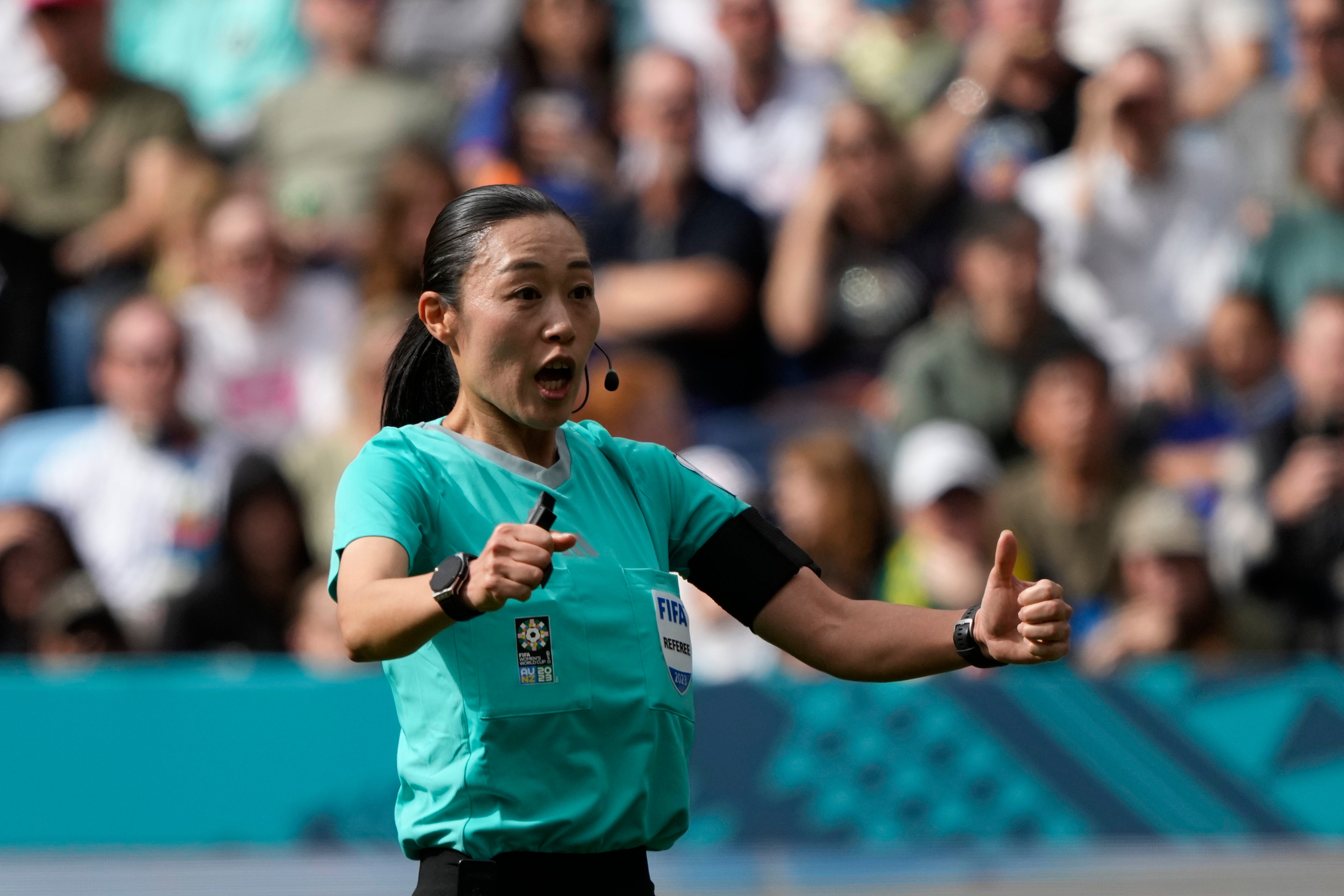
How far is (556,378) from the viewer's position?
2.56 meters

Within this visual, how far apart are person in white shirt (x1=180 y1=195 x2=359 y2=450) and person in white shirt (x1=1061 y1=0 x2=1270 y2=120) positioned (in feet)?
12.7

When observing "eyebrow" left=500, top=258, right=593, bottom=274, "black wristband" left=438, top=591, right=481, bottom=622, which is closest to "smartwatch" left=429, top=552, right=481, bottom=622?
"black wristband" left=438, top=591, right=481, bottom=622

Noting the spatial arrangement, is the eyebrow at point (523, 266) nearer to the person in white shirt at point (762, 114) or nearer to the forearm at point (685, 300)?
the forearm at point (685, 300)

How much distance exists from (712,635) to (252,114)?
4.49m

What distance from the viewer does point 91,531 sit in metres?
8.16

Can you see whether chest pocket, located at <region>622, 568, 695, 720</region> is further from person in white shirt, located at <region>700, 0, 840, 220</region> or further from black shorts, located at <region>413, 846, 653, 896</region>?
person in white shirt, located at <region>700, 0, 840, 220</region>

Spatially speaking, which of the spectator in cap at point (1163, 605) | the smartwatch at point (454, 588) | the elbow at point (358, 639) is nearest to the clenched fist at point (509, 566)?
the smartwatch at point (454, 588)

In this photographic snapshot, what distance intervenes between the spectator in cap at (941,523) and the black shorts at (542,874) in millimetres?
4461

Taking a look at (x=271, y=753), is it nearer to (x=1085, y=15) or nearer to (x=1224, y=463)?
(x=1224, y=463)

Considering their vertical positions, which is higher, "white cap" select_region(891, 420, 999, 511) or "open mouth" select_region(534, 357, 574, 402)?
"open mouth" select_region(534, 357, 574, 402)

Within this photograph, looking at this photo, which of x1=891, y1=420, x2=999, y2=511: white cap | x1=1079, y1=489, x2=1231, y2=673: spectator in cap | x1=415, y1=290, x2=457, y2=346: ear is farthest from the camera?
x1=891, y1=420, x2=999, y2=511: white cap

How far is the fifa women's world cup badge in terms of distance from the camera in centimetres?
243

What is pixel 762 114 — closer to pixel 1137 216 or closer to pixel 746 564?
pixel 1137 216

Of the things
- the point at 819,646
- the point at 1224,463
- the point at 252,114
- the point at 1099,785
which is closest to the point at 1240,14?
the point at 1224,463
